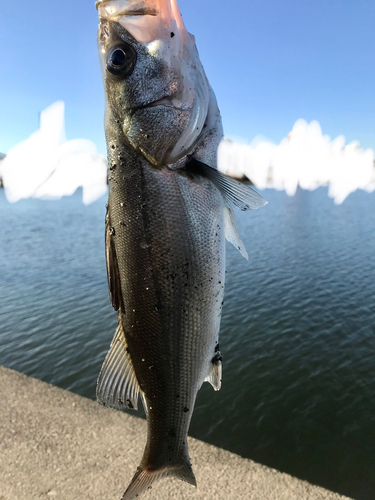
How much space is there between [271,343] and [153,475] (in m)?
7.70

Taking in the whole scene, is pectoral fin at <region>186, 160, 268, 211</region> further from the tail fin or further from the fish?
the tail fin

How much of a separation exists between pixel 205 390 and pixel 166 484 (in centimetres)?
406

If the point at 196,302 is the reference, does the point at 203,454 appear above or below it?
below

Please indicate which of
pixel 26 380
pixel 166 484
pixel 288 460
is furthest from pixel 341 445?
pixel 26 380

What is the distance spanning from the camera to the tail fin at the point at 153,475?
1979mm

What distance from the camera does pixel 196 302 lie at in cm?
184

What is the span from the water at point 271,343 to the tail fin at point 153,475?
4459mm

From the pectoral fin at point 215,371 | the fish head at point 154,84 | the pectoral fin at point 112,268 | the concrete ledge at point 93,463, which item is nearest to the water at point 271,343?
the concrete ledge at point 93,463

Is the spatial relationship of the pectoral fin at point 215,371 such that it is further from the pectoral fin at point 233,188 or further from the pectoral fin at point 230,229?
the pectoral fin at point 233,188

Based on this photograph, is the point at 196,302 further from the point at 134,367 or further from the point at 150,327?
the point at 134,367

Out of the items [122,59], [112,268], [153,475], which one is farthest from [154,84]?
[153,475]

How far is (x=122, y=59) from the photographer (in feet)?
5.89

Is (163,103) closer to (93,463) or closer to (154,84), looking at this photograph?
(154,84)

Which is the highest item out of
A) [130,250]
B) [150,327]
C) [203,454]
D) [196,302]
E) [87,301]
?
[130,250]
